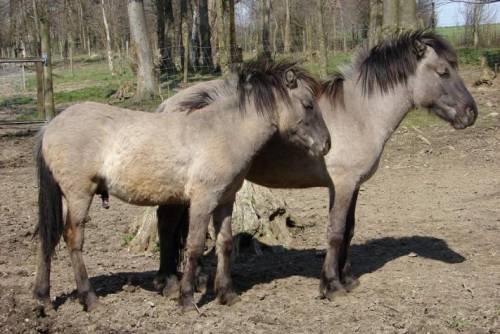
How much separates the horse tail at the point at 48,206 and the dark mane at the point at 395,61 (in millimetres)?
2811

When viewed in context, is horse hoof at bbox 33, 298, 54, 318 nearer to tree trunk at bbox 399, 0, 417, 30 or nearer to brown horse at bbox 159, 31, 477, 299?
brown horse at bbox 159, 31, 477, 299

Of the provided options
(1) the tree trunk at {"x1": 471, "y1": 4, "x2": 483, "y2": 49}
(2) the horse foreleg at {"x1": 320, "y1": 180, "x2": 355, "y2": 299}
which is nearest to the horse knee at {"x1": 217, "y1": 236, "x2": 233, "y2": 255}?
(2) the horse foreleg at {"x1": 320, "y1": 180, "x2": 355, "y2": 299}

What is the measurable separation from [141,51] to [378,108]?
40.1 feet

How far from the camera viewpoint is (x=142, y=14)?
54.7 ft

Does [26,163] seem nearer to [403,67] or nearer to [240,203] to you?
[240,203]

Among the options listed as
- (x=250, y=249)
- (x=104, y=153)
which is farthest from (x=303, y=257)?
(x=104, y=153)

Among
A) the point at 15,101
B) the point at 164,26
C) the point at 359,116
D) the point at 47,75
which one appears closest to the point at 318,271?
the point at 359,116

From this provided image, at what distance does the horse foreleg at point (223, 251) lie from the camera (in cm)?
522

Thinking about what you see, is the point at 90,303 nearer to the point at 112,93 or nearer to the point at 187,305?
the point at 187,305

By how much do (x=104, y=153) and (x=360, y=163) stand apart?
2.13 metres

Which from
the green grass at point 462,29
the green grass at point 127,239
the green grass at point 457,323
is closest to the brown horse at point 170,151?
the green grass at point 457,323

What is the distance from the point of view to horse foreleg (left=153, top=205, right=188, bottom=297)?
18.3 ft

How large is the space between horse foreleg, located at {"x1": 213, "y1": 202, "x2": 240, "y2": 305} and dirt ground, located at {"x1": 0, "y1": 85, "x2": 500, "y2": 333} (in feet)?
0.38

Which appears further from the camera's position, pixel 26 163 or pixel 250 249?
pixel 26 163
